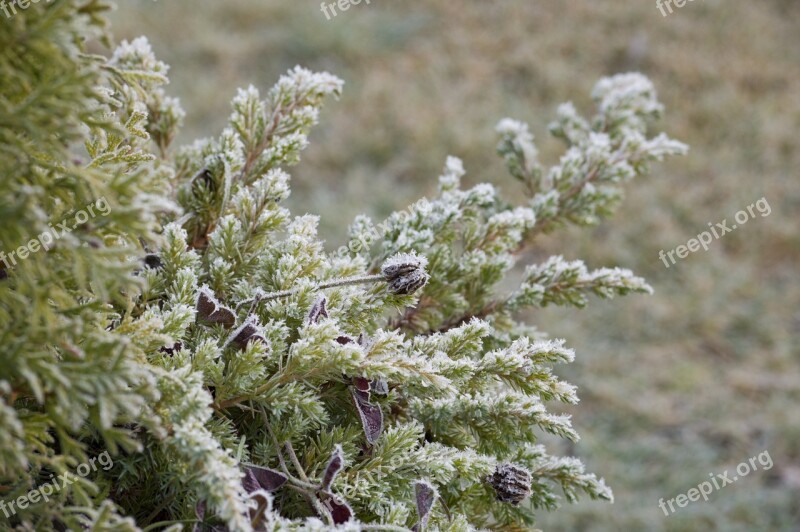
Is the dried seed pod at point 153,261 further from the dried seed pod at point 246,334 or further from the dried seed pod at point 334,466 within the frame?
the dried seed pod at point 334,466

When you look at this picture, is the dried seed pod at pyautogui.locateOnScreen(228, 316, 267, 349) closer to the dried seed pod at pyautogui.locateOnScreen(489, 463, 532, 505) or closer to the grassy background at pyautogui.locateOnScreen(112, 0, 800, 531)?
the dried seed pod at pyautogui.locateOnScreen(489, 463, 532, 505)

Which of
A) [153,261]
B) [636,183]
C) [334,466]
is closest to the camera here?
[334,466]

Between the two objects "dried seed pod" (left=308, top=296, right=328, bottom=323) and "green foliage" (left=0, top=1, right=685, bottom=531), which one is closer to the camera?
"green foliage" (left=0, top=1, right=685, bottom=531)

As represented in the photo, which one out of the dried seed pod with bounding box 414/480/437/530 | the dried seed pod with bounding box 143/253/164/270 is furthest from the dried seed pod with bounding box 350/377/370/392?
the dried seed pod with bounding box 143/253/164/270

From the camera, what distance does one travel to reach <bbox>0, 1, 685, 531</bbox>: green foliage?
22.6 inches

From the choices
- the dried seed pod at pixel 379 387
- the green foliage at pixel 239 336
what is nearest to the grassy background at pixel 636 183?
the green foliage at pixel 239 336

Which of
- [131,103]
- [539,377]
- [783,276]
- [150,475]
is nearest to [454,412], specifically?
[539,377]

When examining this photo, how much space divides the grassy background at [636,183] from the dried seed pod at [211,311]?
2.35m

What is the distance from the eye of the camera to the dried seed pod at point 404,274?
770 millimetres

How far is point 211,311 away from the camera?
2.49 feet

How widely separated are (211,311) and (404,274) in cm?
20

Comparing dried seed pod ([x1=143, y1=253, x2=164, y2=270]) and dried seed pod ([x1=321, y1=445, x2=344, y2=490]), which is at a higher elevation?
dried seed pod ([x1=143, y1=253, x2=164, y2=270])

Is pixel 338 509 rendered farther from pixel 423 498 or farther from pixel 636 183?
pixel 636 183

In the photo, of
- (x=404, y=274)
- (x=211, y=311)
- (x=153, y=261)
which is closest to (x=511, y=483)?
(x=404, y=274)
